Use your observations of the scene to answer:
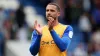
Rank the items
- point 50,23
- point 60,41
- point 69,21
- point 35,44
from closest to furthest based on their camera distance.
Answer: point 50,23 < point 60,41 < point 35,44 < point 69,21

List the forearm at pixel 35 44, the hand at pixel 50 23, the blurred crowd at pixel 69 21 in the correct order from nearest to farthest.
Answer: the hand at pixel 50 23
the forearm at pixel 35 44
the blurred crowd at pixel 69 21

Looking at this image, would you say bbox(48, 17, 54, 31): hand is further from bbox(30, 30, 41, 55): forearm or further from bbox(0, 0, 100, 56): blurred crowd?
bbox(0, 0, 100, 56): blurred crowd

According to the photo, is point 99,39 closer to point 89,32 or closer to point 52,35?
point 89,32

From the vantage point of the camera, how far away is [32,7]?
18.5 metres

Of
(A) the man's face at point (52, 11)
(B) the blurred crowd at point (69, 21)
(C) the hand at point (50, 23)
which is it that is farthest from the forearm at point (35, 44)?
(B) the blurred crowd at point (69, 21)

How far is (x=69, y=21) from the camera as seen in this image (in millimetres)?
17469

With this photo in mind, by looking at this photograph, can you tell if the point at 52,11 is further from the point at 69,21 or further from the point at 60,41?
the point at 69,21

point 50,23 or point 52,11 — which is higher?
point 52,11

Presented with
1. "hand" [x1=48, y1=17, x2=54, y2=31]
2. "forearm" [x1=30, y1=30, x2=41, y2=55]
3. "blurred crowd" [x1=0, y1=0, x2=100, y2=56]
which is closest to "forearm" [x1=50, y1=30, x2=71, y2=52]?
"hand" [x1=48, y1=17, x2=54, y2=31]

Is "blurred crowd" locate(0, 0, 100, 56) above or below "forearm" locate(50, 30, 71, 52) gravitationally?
below

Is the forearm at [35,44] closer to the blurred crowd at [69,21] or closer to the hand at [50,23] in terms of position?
the hand at [50,23]

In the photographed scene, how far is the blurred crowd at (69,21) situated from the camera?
15.5m

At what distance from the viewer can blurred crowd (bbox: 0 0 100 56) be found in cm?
1552

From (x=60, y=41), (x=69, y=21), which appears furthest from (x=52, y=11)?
(x=69, y=21)
